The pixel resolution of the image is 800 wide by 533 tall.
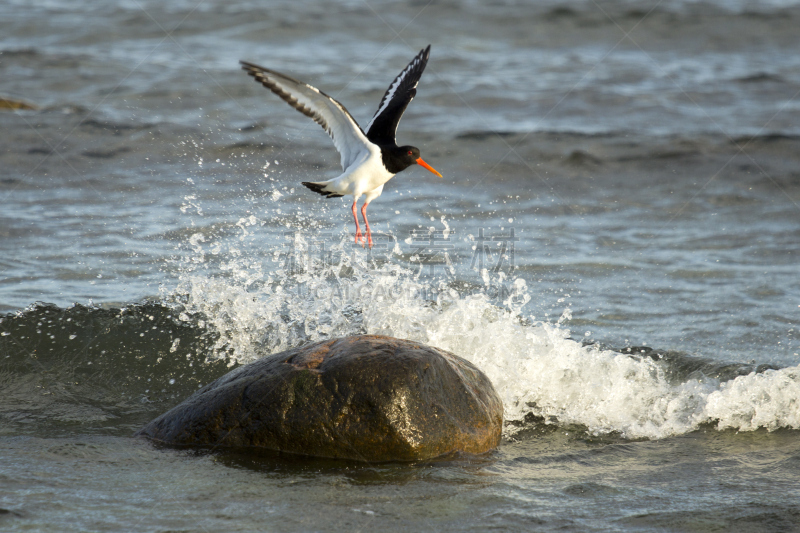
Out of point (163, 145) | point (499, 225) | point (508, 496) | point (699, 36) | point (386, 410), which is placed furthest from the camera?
point (699, 36)

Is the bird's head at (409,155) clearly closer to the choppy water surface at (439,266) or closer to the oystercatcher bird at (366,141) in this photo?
the oystercatcher bird at (366,141)

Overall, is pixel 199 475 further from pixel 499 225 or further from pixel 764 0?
pixel 764 0

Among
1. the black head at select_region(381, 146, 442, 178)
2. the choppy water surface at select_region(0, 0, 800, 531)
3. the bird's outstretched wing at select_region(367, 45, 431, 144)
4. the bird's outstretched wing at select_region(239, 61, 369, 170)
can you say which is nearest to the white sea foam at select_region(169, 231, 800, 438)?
the choppy water surface at select_region(0, 0, 800, 531)

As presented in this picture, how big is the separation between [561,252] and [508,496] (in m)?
4.44

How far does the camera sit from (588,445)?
13.3 feet

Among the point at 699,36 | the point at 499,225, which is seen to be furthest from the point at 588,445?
the point at 699,36

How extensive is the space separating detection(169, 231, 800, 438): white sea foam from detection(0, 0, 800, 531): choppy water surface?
20 millimetres

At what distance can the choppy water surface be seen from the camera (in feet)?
11.2

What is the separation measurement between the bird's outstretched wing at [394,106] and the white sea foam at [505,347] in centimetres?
103

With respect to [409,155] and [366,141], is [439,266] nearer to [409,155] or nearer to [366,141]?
[409,155]

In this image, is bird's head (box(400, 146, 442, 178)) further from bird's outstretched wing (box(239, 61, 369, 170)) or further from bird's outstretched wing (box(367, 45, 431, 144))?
bird's outstretched wing (box(239, 61, 369, 170))

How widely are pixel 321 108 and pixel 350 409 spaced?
8.19ft

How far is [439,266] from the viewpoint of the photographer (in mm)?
7035

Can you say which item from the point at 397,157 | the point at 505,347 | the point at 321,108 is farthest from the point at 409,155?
the point at 505,347
